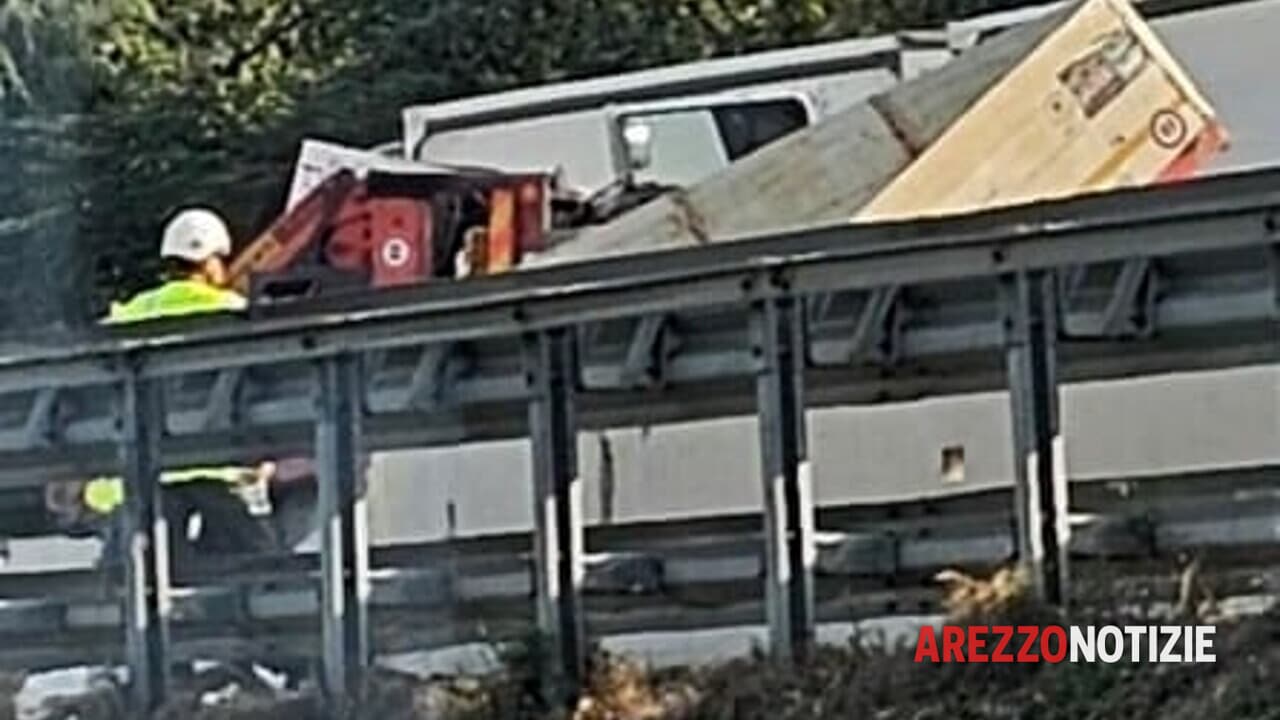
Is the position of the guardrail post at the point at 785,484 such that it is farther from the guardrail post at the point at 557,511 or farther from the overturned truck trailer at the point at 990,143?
the overturned truck trailer at the point at 990,143

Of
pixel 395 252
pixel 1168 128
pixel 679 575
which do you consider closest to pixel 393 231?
pixel 395 252

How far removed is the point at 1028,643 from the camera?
7.31m

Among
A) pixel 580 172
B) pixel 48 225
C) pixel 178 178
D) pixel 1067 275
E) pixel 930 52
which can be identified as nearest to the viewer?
pixel 1067 275

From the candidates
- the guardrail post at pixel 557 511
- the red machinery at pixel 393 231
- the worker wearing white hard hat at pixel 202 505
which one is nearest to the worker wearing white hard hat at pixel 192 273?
the worker wearing white hard hat at pixel 202 505

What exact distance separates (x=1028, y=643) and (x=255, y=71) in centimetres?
2580

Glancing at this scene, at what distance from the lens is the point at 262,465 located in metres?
9.48

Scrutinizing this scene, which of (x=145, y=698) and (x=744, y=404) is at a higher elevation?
(x=744, y=404)

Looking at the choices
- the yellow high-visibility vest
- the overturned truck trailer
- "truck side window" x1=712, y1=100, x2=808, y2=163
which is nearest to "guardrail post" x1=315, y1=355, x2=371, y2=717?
the yellow high-visibility vest

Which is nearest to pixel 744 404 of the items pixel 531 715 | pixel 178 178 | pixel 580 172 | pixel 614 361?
pixel 614 361

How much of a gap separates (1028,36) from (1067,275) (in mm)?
4186

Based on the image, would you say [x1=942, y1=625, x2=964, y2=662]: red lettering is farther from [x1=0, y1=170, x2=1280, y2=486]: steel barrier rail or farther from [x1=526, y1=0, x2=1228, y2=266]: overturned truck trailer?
[x1=526, y1=0, x2=1228, y2=266]: overturned truck trailer

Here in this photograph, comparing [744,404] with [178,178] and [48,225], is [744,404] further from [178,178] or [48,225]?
[178,178]

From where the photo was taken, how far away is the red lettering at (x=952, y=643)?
7.41m

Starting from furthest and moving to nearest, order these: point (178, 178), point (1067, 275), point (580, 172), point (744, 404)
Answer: point (178, 178), point (580, 172), point (744, 404), point (1067, 275)
